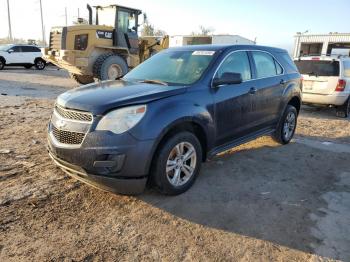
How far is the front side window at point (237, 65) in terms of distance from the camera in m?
4.69

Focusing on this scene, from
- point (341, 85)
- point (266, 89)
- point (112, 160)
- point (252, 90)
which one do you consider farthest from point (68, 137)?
point (341, 85)

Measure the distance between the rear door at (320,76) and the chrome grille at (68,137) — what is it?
25.8 ft

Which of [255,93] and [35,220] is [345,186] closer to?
[255,93]

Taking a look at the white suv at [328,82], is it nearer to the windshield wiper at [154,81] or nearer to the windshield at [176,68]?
the windshield at [176,68]

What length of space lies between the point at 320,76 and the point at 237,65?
5.53 metres

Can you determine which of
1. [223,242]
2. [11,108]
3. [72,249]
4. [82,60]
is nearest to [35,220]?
[72,249]

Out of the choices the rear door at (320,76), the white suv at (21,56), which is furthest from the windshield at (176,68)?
the white suv at (21,56)

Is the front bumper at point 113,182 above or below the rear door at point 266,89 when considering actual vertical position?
below

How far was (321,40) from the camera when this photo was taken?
3312cm

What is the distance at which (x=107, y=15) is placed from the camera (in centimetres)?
1408

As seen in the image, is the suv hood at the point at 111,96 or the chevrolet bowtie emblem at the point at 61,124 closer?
the suv hood at the point at 111,96

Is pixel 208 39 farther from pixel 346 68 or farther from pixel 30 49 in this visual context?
pixel 346 68

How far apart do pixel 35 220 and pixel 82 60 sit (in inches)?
397

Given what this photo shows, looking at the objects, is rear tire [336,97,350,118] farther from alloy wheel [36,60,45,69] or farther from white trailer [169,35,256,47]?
white trailer [169,35,256,47]
